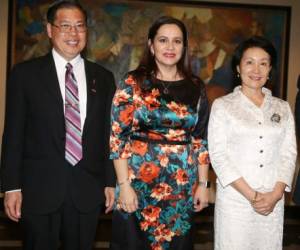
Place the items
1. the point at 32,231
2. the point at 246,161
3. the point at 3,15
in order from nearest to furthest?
the point at 32,231, the point at 246,161, the point at 3,15

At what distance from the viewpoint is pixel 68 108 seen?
2.24m

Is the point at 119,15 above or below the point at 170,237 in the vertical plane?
above

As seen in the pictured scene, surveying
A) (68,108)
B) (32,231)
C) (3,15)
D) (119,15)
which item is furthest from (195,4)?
(32,231)

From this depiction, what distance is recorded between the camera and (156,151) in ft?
7.64

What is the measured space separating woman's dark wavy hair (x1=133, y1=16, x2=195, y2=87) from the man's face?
34 cm

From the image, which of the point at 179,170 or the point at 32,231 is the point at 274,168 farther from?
the point at 32,231

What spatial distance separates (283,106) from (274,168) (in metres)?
0.35

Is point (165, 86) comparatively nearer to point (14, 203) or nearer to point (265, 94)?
point (265, 94)

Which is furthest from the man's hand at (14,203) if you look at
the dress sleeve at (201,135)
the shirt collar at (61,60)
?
the dress sleeve at (201,135)

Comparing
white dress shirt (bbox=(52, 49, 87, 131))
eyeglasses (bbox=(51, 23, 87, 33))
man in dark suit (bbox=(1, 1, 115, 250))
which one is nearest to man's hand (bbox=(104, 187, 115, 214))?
man in dark suit (bbox=(1, 1, 115, 250))

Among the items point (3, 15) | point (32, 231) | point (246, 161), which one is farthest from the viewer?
point (3, 15)

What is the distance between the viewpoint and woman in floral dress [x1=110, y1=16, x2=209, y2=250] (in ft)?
7.61

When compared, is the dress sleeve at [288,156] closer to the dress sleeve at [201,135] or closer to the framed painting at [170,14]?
the dress sleeve at [201,135]

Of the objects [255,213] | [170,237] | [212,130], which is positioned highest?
[212,130]
